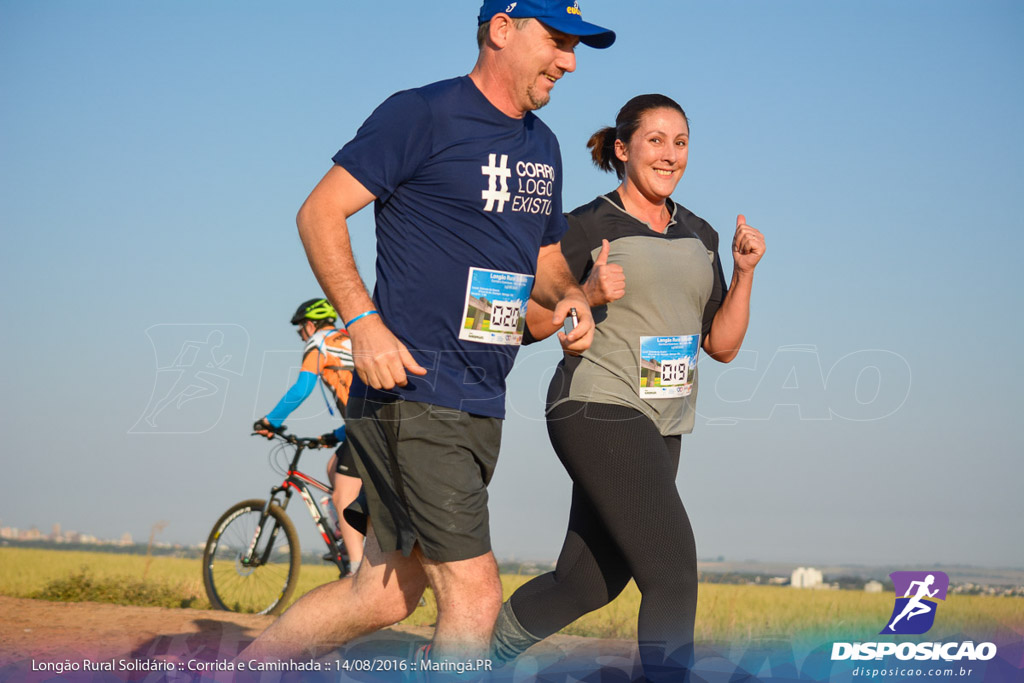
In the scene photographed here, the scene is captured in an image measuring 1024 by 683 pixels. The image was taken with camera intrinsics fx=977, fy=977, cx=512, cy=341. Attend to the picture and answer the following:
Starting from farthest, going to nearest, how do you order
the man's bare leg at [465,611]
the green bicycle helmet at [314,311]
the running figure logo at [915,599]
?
the green bicycle helmet at [314,311] < the running figure logo at [915,599] < the man's bare leg at [465,611]

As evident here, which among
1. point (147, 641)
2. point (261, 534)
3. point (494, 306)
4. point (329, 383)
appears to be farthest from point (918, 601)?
point (261, 534)

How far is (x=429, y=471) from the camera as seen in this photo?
9.18 ft

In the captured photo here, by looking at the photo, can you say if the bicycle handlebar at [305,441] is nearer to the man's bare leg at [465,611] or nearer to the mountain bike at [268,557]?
the mountain bike at [268,557]

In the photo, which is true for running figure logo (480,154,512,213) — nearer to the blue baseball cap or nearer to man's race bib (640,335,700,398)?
the blue baseball cap

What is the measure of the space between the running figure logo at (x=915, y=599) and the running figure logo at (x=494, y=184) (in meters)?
2.95

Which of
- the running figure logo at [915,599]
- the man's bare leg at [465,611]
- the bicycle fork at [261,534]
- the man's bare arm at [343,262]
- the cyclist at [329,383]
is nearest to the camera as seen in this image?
the man's bare arm at [343,262]

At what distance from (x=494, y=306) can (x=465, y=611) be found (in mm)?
901

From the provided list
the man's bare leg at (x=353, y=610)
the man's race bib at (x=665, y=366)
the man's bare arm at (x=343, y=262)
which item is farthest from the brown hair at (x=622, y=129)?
the man's bare leg at (x=353, y=610)

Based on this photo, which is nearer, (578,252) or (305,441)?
(578,252)

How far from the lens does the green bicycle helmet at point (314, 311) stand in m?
6.96

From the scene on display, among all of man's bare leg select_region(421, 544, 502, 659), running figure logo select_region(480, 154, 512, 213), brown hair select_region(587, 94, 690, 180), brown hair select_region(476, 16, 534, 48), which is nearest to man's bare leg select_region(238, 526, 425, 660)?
man's bare leg select_region(421, 544, 502, 659)

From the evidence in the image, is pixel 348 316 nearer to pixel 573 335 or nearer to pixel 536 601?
pixel 573 335

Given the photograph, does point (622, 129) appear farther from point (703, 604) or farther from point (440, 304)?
point (703, 604)

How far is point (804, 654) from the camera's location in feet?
14.2
